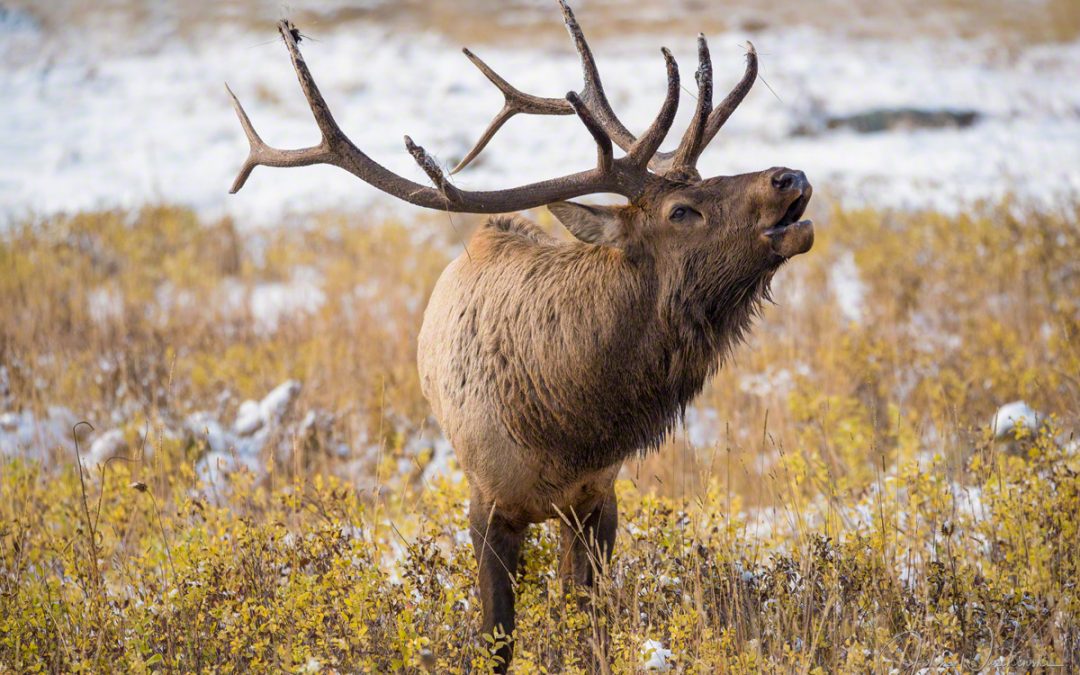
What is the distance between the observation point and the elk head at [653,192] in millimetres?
3199

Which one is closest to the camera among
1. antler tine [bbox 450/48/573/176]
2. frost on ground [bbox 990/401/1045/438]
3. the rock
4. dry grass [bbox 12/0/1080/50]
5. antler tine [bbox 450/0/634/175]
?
antler tine [bbox 450/0/634/175]

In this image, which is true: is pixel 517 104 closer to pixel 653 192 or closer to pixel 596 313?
pixel 653 192

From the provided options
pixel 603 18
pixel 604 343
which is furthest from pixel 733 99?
pixel 603 18

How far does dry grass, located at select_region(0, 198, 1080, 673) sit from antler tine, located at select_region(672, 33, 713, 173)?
42.8 inches

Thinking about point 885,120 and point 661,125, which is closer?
point 661,125

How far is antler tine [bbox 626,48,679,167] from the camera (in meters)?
3.22

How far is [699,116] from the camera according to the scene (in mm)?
3373

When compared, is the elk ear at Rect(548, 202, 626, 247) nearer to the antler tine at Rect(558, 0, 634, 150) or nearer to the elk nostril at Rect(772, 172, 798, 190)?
the antler tine at Rect(558, 0, 634, 150)

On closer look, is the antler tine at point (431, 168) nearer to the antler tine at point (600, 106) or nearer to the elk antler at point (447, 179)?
the elk antler at point (447, 179)

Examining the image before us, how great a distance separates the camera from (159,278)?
9.89 meters

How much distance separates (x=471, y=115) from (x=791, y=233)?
52.0ft

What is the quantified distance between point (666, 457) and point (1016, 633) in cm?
233

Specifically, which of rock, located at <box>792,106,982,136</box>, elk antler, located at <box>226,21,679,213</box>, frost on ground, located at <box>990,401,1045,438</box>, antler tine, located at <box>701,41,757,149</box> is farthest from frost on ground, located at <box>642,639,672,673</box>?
rock, located at <box>792,106,982,136</box>

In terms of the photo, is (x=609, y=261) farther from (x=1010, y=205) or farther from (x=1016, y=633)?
(x=1010, y=205)
